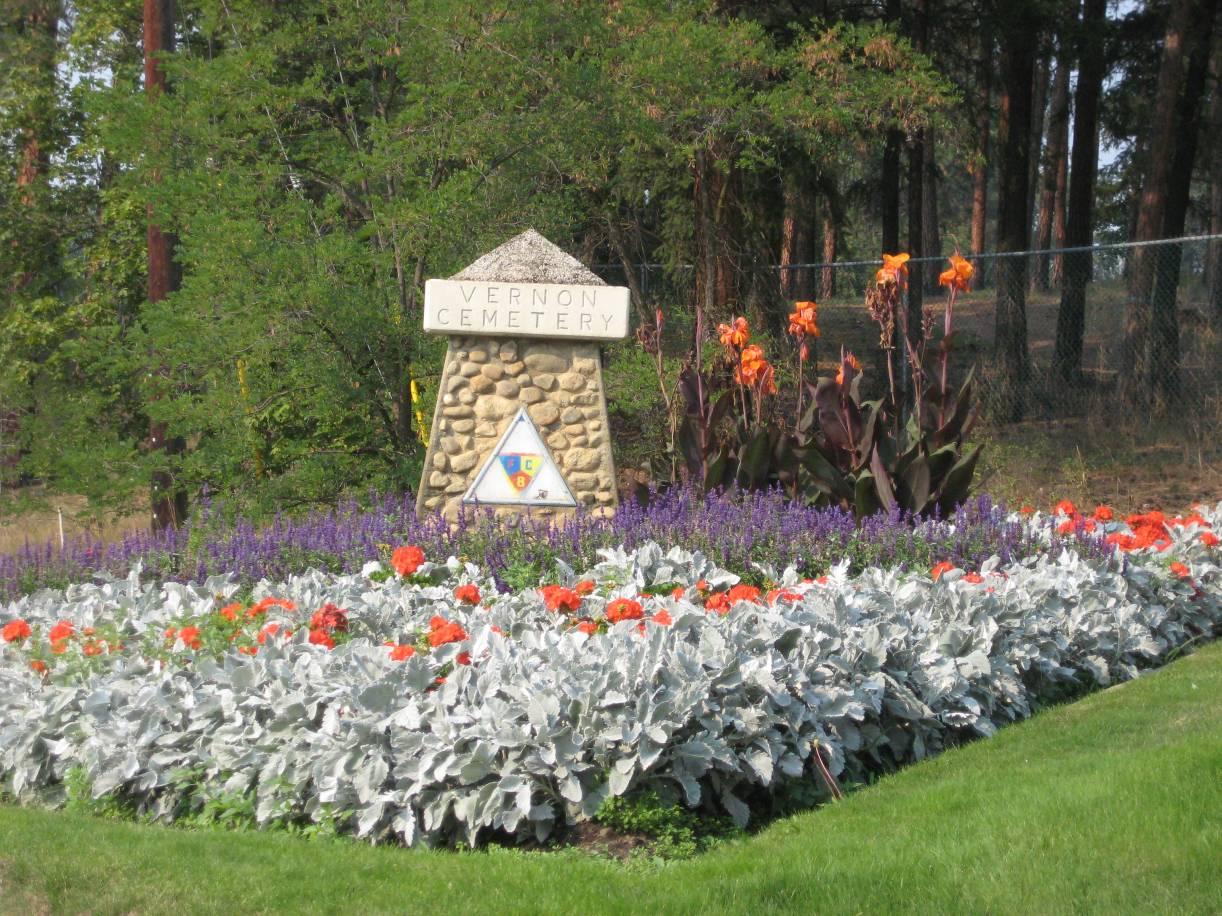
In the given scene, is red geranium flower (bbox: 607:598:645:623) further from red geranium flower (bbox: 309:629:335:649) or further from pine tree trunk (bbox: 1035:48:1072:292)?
pine tree trunk (bbox: 1035:48:1072:292)

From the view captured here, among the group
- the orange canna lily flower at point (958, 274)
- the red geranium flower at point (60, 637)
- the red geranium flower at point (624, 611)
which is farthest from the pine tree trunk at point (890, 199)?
the red geranium flower at point (60, 637)

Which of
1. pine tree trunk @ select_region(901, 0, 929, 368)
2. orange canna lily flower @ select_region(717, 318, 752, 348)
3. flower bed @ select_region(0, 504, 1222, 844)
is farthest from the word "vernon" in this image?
pine tree trunk @ select_region(901, 0, 929, 368)

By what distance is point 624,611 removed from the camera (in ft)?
18.6

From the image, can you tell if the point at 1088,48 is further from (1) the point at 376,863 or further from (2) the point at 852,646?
(1) the point at 376,863

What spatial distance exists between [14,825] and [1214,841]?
358 centimetres

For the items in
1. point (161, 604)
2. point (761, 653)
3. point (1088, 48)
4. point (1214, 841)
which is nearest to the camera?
point (1214, 841)

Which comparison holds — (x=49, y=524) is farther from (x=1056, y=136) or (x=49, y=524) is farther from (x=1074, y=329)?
(x=1056, y=136)

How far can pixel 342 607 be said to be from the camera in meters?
6.35

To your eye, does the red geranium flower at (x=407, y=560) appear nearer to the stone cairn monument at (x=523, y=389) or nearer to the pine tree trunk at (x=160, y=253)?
the stone cairn monument at (x=523, y=389)

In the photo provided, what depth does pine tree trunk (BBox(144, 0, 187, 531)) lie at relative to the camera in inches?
514

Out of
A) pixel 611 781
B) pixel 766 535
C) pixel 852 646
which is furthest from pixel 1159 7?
pixel 611 781

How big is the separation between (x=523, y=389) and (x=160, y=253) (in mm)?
6287

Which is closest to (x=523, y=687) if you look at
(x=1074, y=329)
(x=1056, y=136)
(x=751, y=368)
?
(x=751, y=368)

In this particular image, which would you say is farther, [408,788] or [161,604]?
[161,604]
